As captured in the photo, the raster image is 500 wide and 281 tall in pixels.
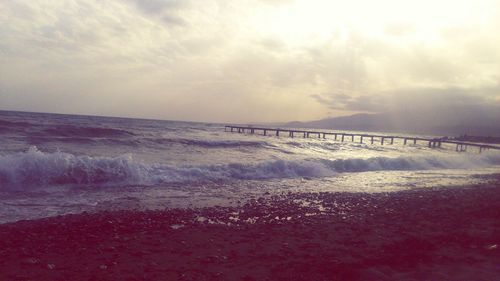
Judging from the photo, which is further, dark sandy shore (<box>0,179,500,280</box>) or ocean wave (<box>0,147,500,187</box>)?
ocean wave (<box>0,147,500,187</box>)

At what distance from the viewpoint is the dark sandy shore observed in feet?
16.7

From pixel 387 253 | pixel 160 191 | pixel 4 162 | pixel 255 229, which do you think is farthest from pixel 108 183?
pixel 387 253

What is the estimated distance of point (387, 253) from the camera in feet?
19.9

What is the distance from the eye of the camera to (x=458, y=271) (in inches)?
208

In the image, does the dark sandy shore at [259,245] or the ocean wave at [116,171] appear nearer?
the dark sandy shore at [259,245]

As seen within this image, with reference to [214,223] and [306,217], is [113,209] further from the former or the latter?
[306,217]

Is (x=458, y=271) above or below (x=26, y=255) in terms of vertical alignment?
above

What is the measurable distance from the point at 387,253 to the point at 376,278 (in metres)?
1.28

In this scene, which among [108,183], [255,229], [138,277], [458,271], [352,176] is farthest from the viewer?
[352,176]

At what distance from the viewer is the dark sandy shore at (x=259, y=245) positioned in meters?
5.09

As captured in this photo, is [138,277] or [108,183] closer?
[138,277]

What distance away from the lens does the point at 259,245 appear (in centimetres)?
643

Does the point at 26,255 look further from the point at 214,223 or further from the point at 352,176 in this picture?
the point at 352,176

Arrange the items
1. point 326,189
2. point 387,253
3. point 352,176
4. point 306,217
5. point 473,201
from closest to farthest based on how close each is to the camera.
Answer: point 387,253
point 306,217
point 473,201
point 326,189
point 352,176
